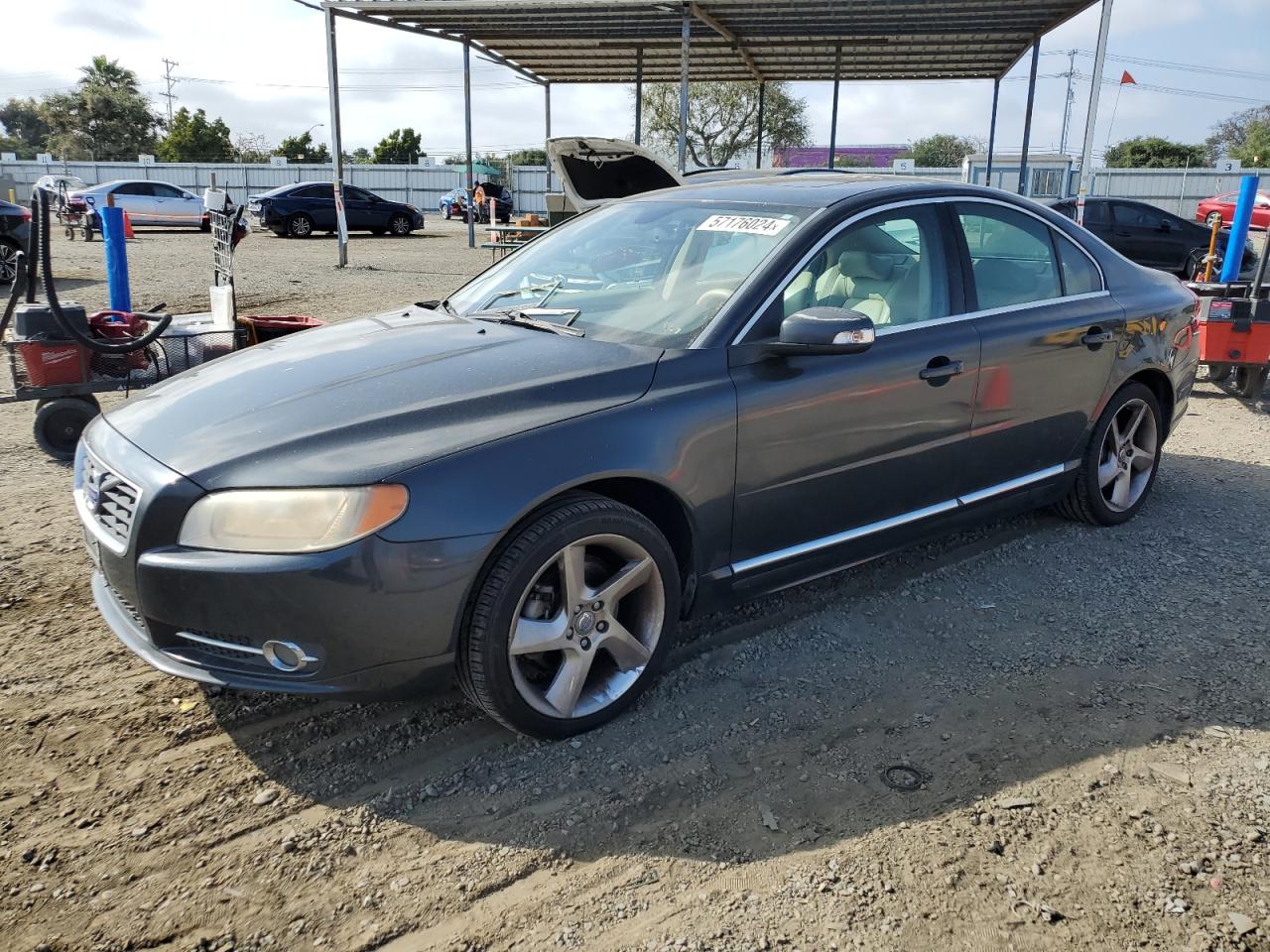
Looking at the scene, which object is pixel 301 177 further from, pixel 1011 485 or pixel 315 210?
pixel 1011 485

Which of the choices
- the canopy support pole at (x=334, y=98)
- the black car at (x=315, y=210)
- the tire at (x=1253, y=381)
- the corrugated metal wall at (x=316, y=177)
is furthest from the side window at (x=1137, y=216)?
the corrugated metal wall at (x=316, y=177)

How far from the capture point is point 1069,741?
2.99 metres

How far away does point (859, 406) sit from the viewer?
347 centimetres

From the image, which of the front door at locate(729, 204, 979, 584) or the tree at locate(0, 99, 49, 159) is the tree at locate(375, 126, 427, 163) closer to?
the tree at locate(0, 99, 49, 159)

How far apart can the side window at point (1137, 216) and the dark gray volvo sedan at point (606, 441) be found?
46.3 feet

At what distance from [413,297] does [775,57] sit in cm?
904

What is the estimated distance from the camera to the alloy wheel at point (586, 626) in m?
2.80

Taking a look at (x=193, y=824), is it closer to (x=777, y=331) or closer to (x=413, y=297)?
(x=777, y=331)

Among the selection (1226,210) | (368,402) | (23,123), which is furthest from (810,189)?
(23,123)

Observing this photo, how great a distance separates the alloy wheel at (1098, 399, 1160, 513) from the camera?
15.6ft

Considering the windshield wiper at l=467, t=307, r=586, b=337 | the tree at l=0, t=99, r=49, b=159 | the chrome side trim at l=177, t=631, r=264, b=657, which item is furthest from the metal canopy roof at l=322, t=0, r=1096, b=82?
the tree at l=0, t=99, r=49, b=159

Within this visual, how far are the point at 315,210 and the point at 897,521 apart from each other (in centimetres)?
2575

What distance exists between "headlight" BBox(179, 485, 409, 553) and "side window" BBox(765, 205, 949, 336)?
5.35 ft

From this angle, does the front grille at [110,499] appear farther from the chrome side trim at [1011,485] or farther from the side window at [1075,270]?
the side window at [1075,270]
